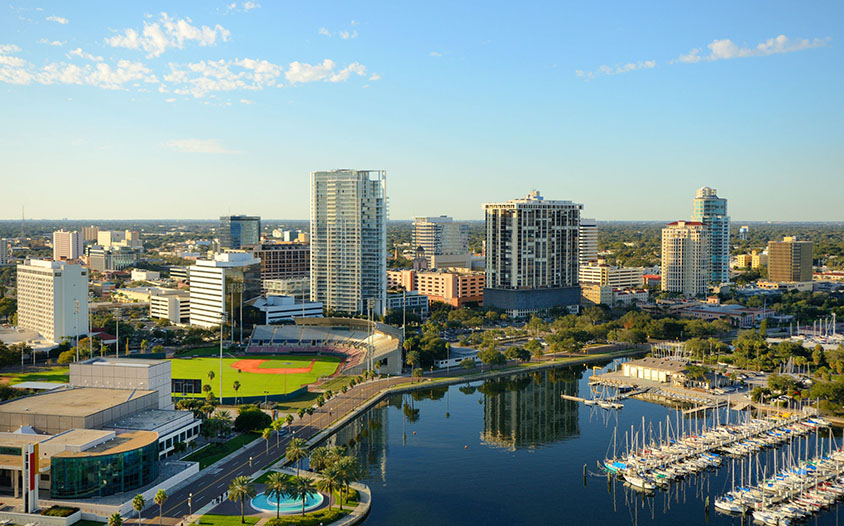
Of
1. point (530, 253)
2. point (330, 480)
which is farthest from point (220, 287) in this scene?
point (330, 480)

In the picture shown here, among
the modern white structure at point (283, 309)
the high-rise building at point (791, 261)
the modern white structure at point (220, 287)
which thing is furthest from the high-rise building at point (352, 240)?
the high-rise building at point (791, 261)

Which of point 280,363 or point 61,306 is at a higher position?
point 61,306

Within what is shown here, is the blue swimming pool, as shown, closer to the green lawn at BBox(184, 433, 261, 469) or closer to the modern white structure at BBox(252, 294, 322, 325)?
the green lawn at BBox(184, 433, 261, 469)

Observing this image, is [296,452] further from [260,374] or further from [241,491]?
[260,374]

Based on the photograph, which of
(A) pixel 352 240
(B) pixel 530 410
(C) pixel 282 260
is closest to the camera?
(B) pixel 530 410

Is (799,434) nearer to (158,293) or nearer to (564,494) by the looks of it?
(564,494)

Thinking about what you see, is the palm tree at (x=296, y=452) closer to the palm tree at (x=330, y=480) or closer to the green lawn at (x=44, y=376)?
the palm tree at (x=330, y=480)

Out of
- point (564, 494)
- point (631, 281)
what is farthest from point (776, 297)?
point (564, 494)
